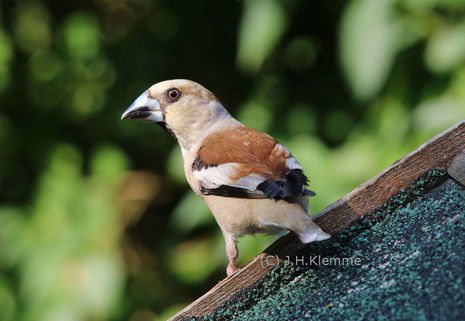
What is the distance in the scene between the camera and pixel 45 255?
13.1 feet

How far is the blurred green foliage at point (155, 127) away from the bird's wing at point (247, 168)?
2.73 ft

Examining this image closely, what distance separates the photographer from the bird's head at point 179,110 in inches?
121

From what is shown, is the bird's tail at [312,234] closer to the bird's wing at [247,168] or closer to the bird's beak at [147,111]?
the bird's wing at [247,168]

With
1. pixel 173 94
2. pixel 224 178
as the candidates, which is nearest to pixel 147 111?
pixel 173 94

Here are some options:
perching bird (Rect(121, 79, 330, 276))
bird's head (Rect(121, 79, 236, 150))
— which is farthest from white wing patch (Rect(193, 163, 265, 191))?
bird's head (Rect(121, 79, 236, 150))

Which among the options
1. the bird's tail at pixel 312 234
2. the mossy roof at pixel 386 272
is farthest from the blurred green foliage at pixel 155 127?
the bird's tail at pixel 312 234

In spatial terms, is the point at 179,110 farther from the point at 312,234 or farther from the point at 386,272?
the point at 386,272

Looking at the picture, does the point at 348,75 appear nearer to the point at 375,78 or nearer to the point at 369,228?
the point at 375,78

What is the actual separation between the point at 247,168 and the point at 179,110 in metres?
0.79

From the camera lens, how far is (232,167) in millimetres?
2451

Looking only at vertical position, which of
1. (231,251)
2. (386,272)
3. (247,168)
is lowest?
(386,272)

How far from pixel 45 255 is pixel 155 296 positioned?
0.92 metres

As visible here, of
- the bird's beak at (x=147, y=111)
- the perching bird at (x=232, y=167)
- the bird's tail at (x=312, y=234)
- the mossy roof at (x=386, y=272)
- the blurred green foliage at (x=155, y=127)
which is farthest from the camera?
the blurred green foliage at (x=155, y=127)

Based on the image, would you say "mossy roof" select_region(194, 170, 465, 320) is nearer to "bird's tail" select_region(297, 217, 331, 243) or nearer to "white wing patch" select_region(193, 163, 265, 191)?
"bird's tail" select_region(297, 217, 331, 243)
